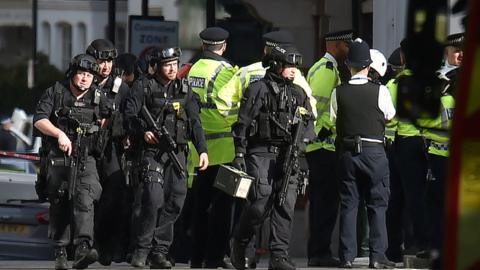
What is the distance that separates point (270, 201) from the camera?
12.0 metres

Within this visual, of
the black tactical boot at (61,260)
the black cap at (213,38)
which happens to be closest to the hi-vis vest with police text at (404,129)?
the black cap at (213,38)

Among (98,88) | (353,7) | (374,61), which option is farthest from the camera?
(353,7)

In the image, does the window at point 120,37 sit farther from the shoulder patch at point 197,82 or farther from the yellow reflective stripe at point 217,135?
the shoulder patch at point 197,82

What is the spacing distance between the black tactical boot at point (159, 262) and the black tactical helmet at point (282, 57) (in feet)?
6.01

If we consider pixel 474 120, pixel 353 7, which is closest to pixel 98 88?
pixel 353 7

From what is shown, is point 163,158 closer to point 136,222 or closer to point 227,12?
point 136,222

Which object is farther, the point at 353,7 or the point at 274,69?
the point at 353,7

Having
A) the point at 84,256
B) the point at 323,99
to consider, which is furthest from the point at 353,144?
the point at 84,256

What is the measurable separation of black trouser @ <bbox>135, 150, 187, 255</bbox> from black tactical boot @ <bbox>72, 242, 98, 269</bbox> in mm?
539

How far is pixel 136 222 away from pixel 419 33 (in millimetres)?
7587

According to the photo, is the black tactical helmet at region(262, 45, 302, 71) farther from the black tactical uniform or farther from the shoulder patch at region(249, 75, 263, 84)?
the black tactical uniform

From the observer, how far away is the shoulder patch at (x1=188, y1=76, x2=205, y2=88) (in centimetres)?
1252

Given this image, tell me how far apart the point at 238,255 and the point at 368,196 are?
1.29 metres

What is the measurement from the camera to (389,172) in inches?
517
